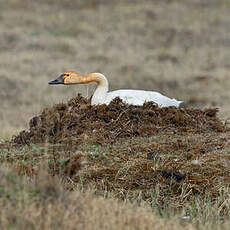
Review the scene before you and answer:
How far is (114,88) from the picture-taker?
21.6 m

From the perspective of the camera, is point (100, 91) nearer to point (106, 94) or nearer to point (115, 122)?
point (106, 94)

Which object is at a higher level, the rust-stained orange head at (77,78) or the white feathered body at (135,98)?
the rust-stained orange head at (77,78)

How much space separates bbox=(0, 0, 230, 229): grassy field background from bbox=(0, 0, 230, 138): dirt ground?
61 mm

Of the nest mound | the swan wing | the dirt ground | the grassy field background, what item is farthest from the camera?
the dirt ground

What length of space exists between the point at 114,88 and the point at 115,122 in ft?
42.2

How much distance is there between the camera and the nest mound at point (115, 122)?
27.7 feet

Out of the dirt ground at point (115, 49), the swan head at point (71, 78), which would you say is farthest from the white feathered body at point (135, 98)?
the dirt ground at point (115, 49)

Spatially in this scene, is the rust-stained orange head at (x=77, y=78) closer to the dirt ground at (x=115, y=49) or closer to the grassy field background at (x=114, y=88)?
the grassy field background at (x=114, y=88)

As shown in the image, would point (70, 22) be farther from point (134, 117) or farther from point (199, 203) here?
point (199, 203)

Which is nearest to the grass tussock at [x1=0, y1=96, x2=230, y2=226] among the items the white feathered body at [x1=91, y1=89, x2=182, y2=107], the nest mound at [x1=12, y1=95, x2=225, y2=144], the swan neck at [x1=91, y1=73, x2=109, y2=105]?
the nest mound at [x1=12, y1=95, x2=225, y2=144]

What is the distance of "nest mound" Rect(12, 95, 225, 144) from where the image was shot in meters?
8.43

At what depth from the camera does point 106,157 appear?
7621 mm

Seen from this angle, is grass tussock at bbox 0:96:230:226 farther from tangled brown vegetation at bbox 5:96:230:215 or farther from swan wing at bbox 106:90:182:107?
swan wing at bbox 106:90:182:107

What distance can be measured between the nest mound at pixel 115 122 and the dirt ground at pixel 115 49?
104 inches
